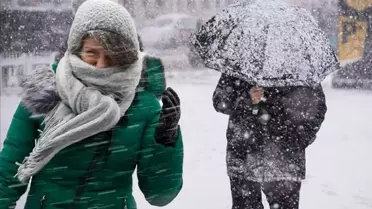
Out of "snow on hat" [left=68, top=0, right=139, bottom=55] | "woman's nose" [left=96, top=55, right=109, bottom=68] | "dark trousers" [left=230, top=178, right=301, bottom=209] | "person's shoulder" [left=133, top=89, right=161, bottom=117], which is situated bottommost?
"dark trousers" [left=230, top=178, right=301, bottom=209]

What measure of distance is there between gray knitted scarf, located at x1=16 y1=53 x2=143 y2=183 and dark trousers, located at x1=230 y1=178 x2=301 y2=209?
3.63ft

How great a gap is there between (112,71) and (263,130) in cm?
107

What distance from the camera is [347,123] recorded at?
3143 millimetres

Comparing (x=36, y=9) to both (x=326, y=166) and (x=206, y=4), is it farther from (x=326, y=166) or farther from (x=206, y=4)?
(x=326, y=166)

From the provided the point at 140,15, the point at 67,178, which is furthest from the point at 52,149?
the point at 140,15

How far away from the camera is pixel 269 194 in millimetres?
2434

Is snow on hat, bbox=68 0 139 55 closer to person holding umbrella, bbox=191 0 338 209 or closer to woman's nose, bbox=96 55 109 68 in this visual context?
woman's nose, bbox=96 55 109 68

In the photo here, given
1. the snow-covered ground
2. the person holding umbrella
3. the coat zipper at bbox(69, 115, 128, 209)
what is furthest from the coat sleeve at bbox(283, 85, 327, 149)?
the coat zipper at bbox(69, 115, 128, 209)

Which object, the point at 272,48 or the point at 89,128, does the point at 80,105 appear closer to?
the point at 89,128

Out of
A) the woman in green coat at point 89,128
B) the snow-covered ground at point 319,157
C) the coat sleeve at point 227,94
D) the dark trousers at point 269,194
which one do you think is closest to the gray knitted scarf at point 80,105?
the woman in green coat at point 89,128

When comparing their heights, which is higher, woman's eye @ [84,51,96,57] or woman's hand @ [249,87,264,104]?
woman's eye @ [84,51,96,57]

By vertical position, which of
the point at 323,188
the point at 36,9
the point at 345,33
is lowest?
the point at 323,188

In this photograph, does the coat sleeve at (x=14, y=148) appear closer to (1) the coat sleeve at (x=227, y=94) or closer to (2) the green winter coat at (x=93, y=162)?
(2) the green winter coat at (x=93, y=162)

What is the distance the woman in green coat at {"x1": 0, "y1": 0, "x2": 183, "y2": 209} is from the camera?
4.50ft
